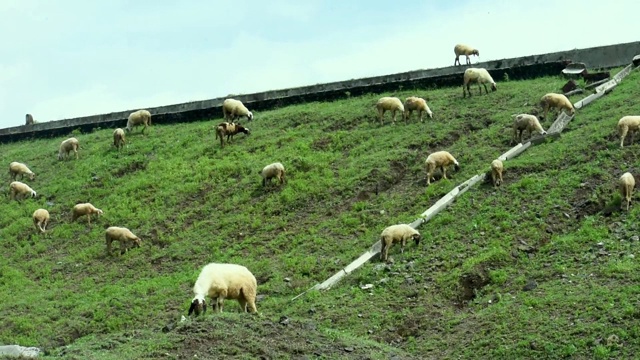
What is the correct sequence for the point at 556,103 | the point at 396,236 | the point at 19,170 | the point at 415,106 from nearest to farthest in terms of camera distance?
the point at 396,236 → the point at 556,103 → the point at 415,106 → the point at 19,170

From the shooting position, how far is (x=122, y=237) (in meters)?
29.0

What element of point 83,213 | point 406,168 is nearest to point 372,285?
point 406,168

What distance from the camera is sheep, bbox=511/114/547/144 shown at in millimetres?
30047

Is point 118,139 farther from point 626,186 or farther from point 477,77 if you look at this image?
point 626,186

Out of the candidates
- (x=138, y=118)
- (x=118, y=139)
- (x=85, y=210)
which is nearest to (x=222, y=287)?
(x=85, y=210)

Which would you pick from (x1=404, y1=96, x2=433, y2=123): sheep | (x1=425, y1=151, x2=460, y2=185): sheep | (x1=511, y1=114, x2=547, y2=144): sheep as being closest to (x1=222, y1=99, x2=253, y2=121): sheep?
(x1=404, y1=96, x2=433, y2=123): sheep

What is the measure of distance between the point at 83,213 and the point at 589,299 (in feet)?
59.7

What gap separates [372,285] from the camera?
74.5ft

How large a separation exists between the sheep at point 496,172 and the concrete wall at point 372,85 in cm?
1228

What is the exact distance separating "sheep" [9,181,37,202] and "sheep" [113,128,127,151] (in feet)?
14.5

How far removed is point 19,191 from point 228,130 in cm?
779

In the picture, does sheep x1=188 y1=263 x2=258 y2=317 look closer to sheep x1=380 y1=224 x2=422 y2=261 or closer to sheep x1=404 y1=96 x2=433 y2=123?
sheep x1=380 y1=224 x2=422 y2=261

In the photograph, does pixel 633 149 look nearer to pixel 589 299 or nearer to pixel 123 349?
pixel 589 299

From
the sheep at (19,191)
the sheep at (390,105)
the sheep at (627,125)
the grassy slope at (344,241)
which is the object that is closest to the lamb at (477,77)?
the grassy slope at (344,241)
